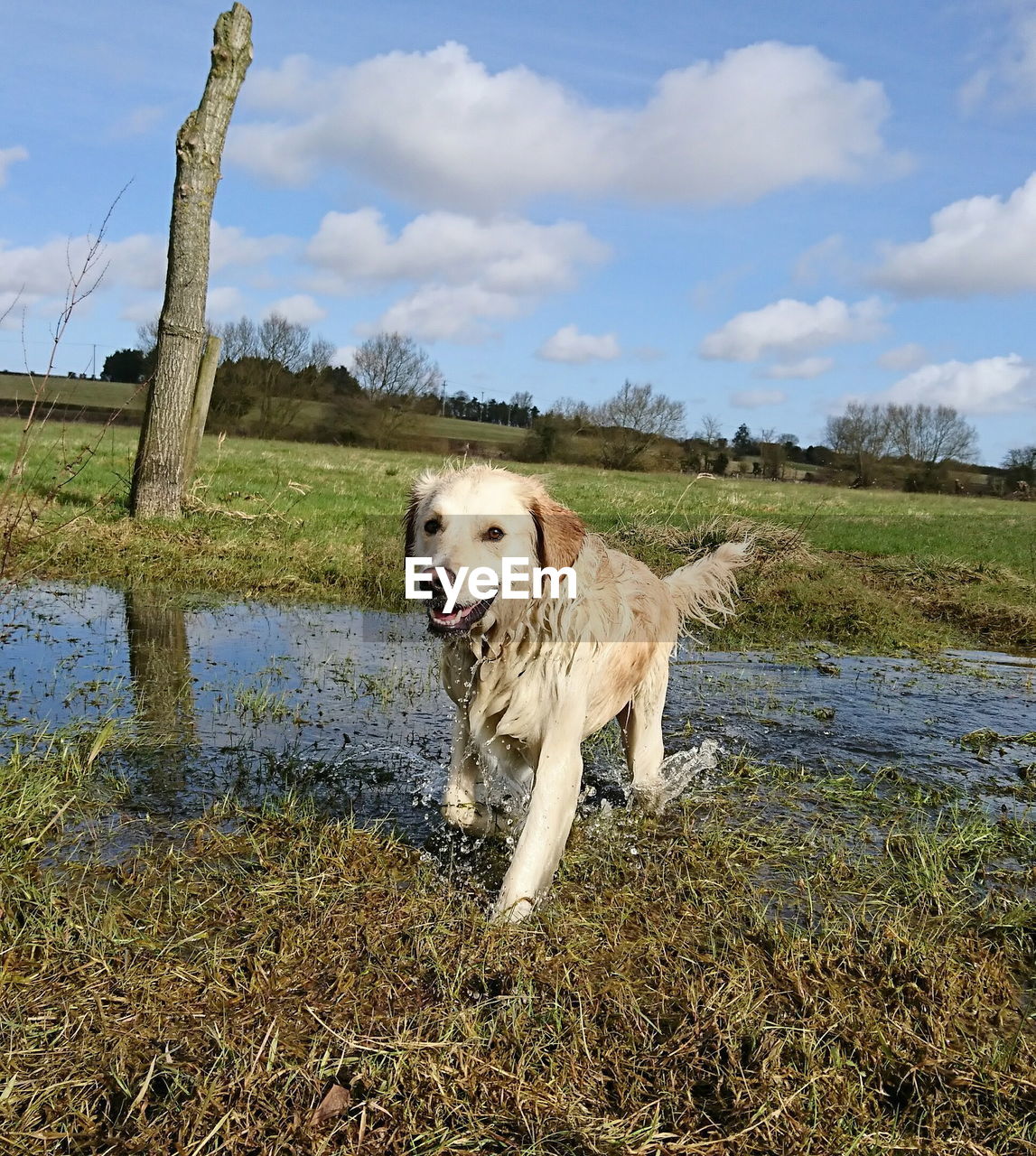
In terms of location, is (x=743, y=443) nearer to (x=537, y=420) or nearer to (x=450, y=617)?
(x=537, y=420)

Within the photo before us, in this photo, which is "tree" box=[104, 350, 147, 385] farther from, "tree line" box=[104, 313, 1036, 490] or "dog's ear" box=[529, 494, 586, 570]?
"dog's ear" box=[529, 494, 586, 570]

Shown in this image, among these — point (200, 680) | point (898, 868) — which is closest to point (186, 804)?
point (200, 680)

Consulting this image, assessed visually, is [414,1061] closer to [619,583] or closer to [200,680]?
[619,583]

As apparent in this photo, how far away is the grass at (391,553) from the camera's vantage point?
929cm

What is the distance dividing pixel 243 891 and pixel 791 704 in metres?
4.38

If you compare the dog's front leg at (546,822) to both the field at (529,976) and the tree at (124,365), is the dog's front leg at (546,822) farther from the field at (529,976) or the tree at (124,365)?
the tree at (124,365)

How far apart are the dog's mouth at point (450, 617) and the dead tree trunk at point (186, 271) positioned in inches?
327

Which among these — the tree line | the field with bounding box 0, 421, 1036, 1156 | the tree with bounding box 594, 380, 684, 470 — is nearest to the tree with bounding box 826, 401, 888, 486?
the tree line

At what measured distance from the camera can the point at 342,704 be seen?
5.83 metres

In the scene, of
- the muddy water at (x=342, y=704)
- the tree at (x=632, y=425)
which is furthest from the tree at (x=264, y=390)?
the muddy water at (x=342, y=704)

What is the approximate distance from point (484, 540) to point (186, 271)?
871 cm

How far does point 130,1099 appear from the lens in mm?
2193

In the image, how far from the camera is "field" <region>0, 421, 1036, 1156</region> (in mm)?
2221

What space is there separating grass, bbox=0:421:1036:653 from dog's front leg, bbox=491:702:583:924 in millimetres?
1260
